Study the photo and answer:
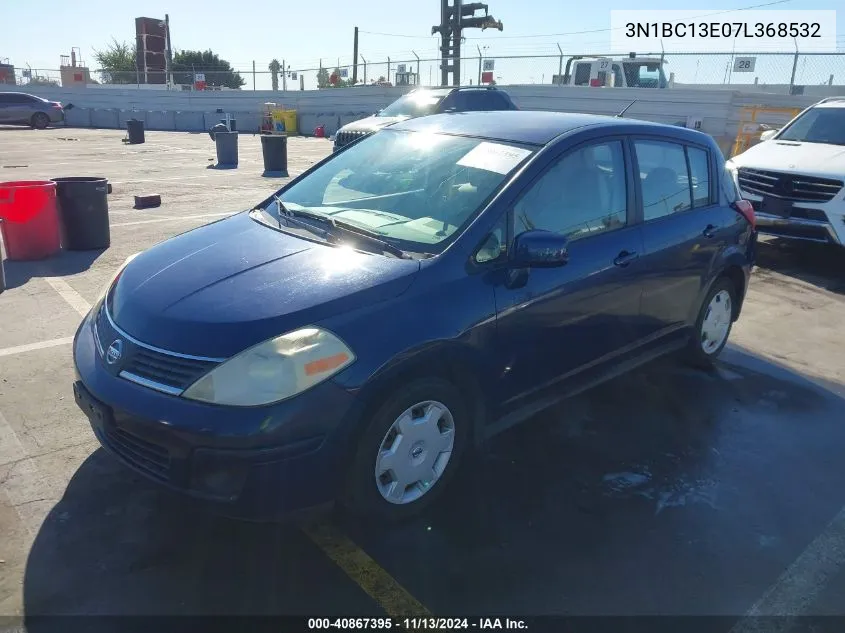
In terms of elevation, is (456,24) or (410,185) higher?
(456,24)

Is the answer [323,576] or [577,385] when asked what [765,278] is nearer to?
[577,385]

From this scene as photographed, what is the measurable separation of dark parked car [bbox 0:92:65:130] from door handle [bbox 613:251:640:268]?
31854 mm

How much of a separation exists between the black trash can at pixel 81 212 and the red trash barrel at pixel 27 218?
0.50 feet

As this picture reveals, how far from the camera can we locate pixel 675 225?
435 cm

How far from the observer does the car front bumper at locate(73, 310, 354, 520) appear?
2531mm

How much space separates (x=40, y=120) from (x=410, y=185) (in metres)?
31.4

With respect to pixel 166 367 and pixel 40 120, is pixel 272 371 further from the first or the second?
pixel 40 120

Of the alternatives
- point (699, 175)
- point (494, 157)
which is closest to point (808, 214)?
point (699, 175)

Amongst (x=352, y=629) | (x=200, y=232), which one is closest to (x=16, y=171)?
(x=200, y=232)

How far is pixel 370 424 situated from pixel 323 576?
67 cm

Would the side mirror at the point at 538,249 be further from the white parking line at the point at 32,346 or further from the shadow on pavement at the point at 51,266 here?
the shadow on pavement at the point at 51,266

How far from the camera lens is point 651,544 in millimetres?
3078

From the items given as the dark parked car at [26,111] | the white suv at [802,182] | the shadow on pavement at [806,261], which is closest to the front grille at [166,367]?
the shadow on pavement at [806,261]

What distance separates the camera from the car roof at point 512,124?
3.78m
